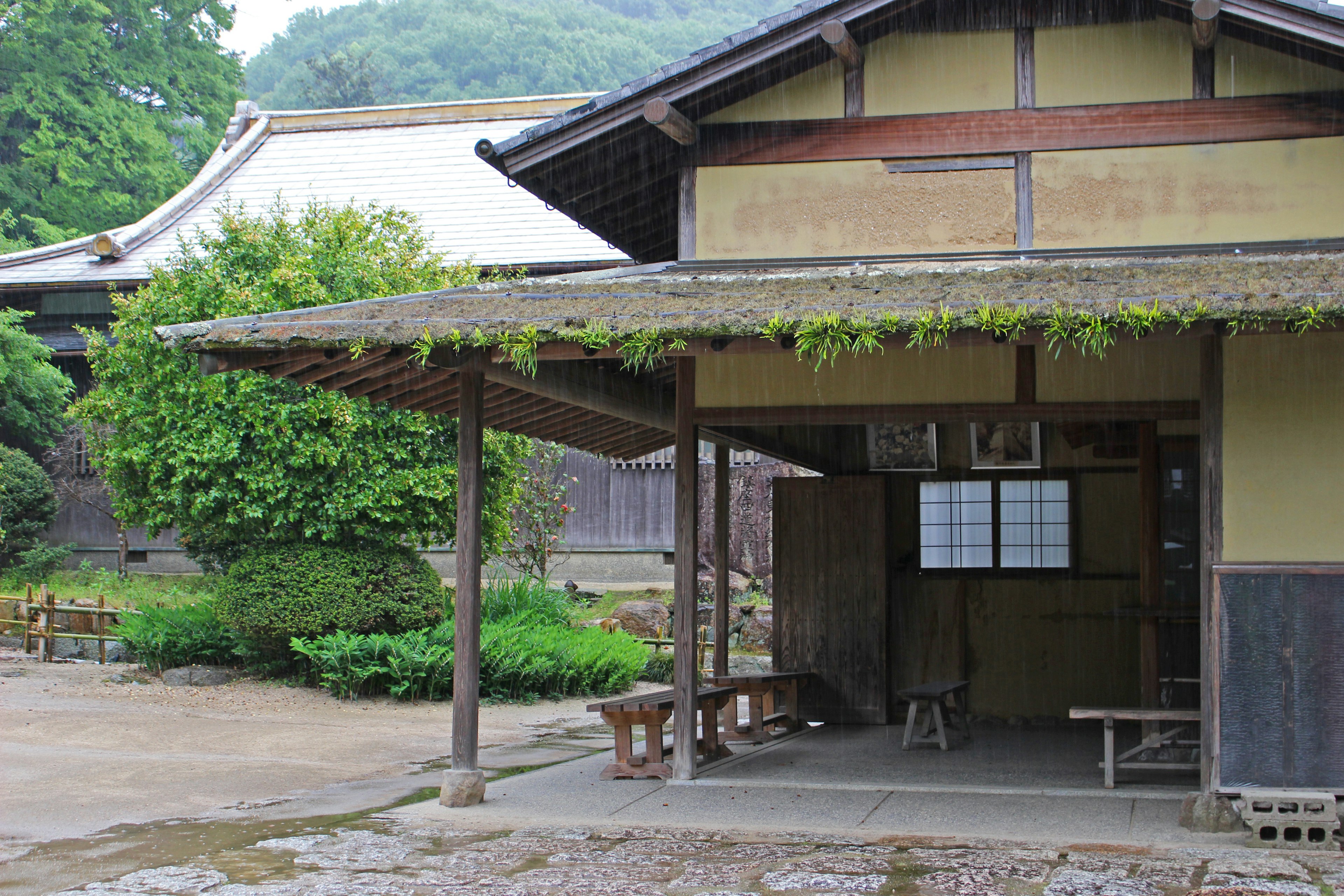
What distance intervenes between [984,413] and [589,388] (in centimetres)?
277

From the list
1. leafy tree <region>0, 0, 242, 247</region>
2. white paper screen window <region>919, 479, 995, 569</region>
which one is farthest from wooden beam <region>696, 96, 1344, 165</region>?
leafy tree <region>0, 0, 242, 247</region>

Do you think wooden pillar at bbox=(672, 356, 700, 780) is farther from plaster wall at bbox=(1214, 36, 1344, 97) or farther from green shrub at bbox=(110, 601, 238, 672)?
green shrub at bbox=(110, 601, 238, 672)

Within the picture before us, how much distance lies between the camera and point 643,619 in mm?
18531

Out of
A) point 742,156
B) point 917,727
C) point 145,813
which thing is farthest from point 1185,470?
point 145,813

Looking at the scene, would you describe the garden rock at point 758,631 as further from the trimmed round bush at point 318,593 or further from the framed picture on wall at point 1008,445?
the framed picture on wall at point 1008,445

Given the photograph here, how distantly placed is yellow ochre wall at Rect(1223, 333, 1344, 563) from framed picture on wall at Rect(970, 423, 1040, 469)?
4785 mm

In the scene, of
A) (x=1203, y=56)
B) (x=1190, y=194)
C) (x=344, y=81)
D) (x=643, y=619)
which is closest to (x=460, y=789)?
(x=1190, y=194)

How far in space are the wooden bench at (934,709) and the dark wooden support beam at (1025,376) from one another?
3133 millimetres

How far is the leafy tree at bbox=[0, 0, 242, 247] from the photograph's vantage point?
30609mm

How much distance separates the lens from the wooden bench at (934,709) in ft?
33.2

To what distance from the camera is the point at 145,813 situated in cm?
767

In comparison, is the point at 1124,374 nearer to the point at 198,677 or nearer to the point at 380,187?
the point at 198,677

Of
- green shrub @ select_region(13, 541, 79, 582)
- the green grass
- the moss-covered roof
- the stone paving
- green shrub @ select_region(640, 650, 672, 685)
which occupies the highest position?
the moss-covered roof

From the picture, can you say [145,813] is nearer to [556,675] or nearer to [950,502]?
[556,675]
